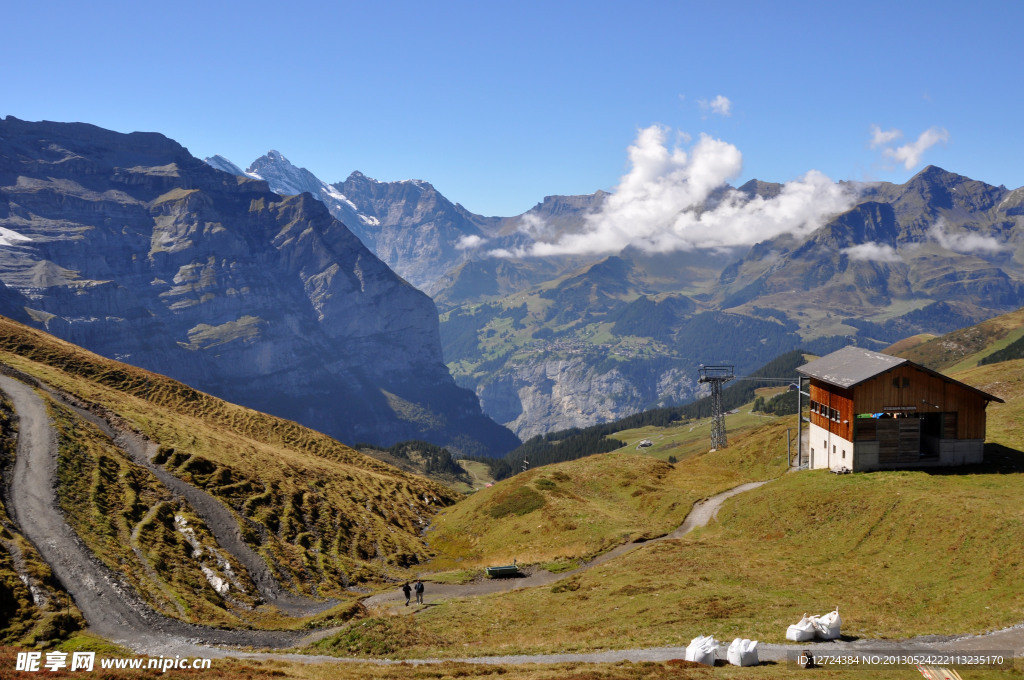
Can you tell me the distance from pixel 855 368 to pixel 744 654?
50.2 m

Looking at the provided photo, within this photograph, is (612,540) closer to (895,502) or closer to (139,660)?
(895,502)

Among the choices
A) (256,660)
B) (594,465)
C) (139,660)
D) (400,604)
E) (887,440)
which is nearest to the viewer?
(139,660)

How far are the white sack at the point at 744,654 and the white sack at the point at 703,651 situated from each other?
84 cm

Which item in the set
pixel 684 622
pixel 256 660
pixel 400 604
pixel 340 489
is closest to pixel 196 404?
pixel 340 489

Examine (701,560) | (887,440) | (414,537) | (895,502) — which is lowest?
(414,537)

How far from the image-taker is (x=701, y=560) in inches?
2052

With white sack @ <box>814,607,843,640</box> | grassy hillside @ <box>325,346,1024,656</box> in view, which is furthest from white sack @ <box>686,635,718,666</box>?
white sack @ <box>814,607,843,640</box>

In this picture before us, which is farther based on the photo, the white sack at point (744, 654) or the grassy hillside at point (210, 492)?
the grassy hillside at point (210, 492)

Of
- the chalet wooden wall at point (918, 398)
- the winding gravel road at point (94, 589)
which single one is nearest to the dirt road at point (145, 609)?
the winding gravel road at point (94, 589)

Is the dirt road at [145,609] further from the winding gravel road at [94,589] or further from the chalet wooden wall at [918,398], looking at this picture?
the chalet wooden wall at [918,398]

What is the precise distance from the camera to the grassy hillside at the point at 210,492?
49.6 m

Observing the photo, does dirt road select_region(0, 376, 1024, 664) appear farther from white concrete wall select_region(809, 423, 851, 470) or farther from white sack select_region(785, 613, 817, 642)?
white concrete wall select_region(809, 423, 851, 470)

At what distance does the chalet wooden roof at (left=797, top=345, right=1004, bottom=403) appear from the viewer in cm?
6506

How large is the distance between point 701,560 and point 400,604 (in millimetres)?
24946
